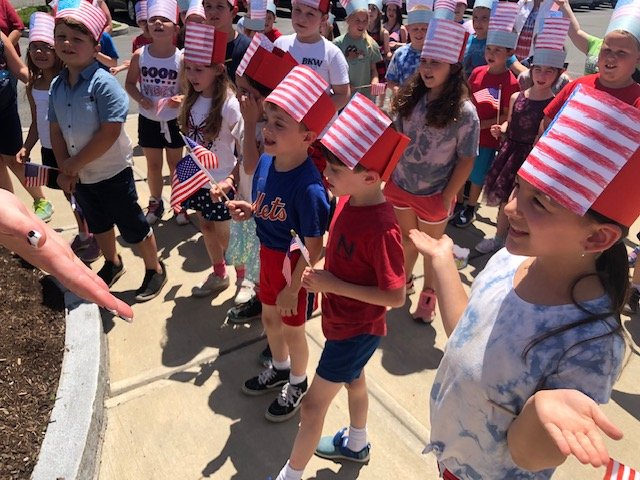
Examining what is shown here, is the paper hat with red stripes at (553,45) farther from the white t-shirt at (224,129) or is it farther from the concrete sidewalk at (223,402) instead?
the white t-shirt at (224,129)

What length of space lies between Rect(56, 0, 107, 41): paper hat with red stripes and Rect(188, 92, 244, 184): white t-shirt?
74 cm

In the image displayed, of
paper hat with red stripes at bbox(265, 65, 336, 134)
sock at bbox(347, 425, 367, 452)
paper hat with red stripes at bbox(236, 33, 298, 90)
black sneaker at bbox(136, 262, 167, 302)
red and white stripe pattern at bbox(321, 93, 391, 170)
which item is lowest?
black sneaker at bbox(136, 262, 167, 302)

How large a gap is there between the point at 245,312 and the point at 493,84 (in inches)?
120

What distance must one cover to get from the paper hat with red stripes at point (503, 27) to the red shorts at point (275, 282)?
3136 millimetres

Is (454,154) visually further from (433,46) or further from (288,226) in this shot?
(288,226)

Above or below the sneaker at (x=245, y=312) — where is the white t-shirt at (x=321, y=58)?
above

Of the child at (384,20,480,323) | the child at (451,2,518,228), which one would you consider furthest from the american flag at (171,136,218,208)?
the child at (451,2,518,228)

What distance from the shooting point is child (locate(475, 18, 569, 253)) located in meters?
3.84

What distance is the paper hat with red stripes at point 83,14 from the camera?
2951 millimetres

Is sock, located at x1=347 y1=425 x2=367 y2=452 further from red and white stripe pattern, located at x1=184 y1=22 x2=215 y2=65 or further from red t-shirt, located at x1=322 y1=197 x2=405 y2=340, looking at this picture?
red and white stripe pattern, located at x1=184 y1=22 x2=215 y2=65

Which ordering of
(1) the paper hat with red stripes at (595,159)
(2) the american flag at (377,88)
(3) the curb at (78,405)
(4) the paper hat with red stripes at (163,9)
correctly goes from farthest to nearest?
(2) the american flag at (377,88), (4) the paper hat with red stripes at (163,9), (3) the curb at (78,405), (1) the paper hat with red stripes at (595,159)

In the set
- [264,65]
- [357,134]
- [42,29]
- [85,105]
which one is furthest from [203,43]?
[357,134]

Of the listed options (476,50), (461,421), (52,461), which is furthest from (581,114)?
(476,50)

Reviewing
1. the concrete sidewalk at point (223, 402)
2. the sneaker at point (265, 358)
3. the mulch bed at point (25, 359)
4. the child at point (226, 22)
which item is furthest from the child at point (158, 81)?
the sneaker at point (265, 358)
